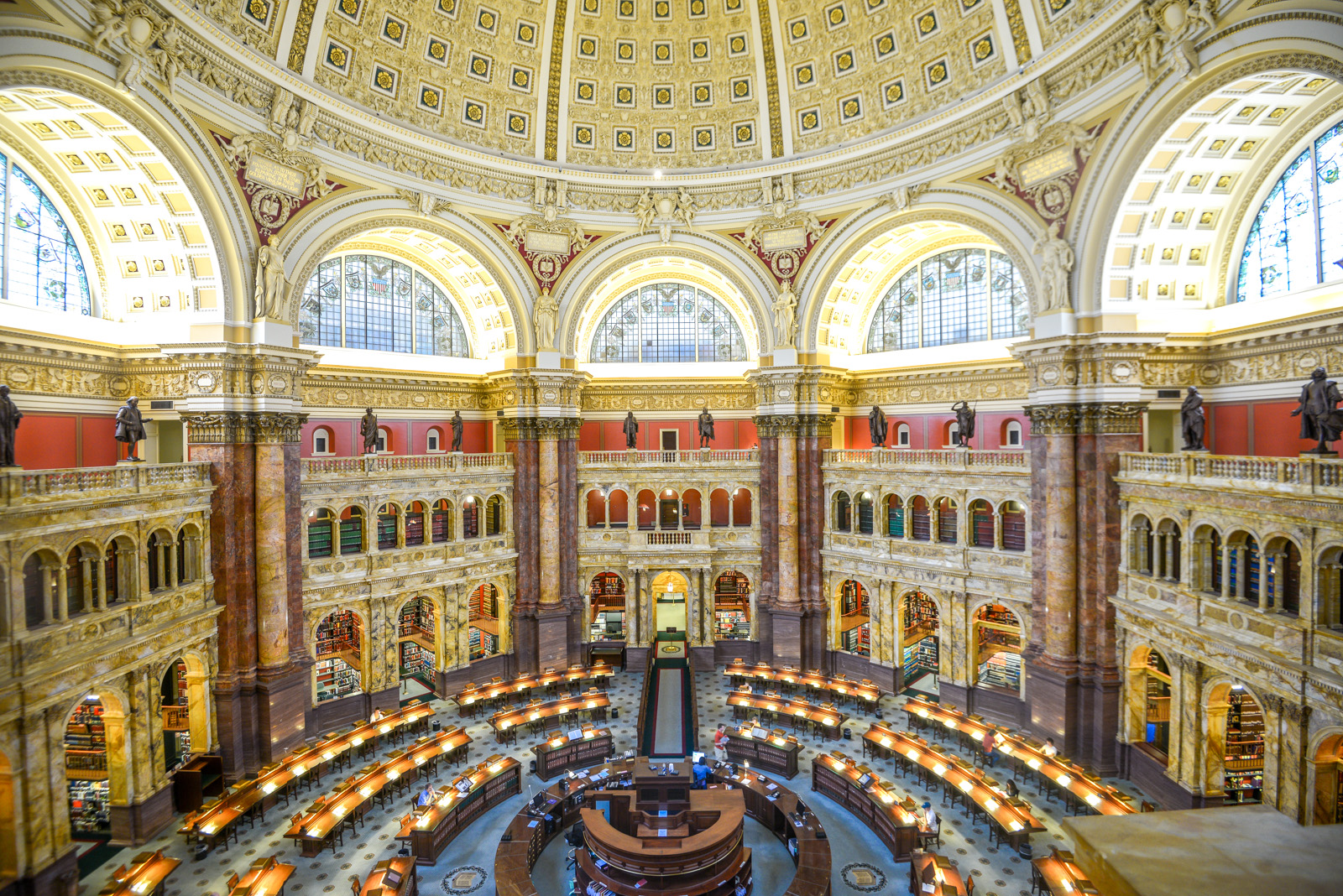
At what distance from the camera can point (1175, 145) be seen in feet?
63.6

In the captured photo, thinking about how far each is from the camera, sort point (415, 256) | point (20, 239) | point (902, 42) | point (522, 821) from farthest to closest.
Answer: point (415, 256)
point (902, 42)
point (20, 239)
point (522, 821)

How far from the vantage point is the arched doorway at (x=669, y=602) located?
32.3m

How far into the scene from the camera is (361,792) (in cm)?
1930

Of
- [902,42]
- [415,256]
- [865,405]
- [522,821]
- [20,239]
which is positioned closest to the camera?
[522,821]

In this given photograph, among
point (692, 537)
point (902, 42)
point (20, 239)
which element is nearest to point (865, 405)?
point (692, 537)

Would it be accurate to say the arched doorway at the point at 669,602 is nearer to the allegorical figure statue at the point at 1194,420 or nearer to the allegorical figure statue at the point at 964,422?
the allegorical figure statue at the point at 964,422

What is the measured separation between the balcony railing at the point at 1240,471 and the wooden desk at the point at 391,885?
22.1m

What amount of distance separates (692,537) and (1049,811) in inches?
652

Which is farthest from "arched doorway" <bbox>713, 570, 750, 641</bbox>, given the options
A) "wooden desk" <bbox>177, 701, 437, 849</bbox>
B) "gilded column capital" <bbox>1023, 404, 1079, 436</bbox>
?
"gilded column capital" <bbox>1023, 404, 1079, 436</bbox>

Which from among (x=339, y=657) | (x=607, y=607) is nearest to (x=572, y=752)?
(x=339, y=657)

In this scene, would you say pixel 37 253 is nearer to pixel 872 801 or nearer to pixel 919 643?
pixel 872 801

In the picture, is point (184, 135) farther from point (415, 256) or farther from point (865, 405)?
point (865, 405)

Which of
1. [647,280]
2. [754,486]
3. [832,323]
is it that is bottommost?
[754,486]

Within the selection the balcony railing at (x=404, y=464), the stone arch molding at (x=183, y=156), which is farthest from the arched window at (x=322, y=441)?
the stone arch molding at (x=183, y=156)
